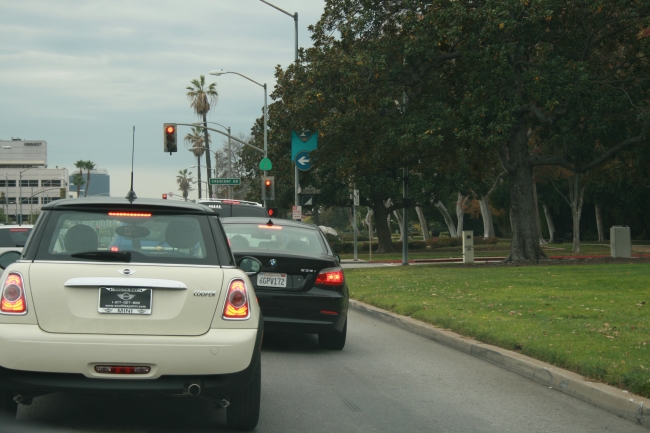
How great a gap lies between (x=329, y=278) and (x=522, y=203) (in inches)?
818

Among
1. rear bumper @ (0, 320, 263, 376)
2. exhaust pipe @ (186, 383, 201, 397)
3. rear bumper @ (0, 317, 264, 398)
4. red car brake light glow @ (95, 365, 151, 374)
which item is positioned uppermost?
rear bumper @ (0, 320, 263, 376)

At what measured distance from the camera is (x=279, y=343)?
36.6ft

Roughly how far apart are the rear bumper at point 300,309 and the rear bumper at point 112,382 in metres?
4.24

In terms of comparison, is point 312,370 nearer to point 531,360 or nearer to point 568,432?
point 531,360

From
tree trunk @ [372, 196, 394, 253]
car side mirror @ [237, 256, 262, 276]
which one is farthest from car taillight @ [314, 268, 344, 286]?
tree trunk @ [372, 196, 394, 253]

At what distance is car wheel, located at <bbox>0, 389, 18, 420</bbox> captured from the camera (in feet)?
18.3

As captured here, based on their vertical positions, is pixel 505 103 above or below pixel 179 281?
above

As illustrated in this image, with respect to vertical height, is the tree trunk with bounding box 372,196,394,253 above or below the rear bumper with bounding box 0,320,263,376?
above

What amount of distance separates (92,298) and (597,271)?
2027 cm

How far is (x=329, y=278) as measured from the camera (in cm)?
1009

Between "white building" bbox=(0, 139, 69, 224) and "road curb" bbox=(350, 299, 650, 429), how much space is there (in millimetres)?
134939

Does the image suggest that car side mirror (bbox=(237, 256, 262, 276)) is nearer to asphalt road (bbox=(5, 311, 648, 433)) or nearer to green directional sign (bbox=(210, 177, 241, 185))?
asphalt road (bbox=(5, 311, 648, 433))

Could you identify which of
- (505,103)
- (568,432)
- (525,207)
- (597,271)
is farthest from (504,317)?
(525,207)

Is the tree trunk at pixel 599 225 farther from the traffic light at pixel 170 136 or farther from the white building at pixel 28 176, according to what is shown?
the white building at pixel 28 176
